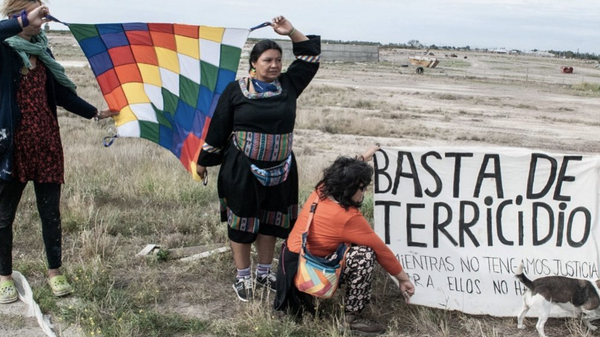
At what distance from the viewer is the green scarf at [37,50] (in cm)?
373

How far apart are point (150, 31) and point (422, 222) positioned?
2544mm

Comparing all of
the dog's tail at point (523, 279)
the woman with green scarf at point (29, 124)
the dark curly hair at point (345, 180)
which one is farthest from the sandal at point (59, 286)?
the dog's tail at point (523, 279)

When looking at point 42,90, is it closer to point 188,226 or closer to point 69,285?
point 69,285

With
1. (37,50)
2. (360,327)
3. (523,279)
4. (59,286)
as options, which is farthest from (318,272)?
(37,50)

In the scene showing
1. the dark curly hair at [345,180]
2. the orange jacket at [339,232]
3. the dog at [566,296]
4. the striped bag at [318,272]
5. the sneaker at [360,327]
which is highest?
the dark curly hair at [345,180]

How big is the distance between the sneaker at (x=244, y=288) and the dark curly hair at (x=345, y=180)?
3.20 ft

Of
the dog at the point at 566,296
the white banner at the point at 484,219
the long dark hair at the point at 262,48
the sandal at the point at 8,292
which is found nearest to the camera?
the dog at the point at 566,296

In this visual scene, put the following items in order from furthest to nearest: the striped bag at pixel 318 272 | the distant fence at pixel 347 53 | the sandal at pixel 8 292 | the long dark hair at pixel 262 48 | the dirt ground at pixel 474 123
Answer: the distant fence at pixel 347 53
the dirt ground at pixel 474 123
the sandal at pixel 8 292
the long dark hair at pixel 262 48
the striped bag at pixel 318 272

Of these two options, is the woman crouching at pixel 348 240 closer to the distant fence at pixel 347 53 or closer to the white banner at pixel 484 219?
the white banner at pixel 484 219

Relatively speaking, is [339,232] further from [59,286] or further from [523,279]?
[59,286]

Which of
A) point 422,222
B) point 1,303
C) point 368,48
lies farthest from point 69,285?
point 368,48

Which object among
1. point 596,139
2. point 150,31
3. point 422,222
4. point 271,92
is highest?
point 150,31

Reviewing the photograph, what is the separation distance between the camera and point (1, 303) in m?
4.12

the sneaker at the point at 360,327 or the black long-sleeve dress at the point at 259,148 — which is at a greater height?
the black long-sleeve dress at the point at 259,148
